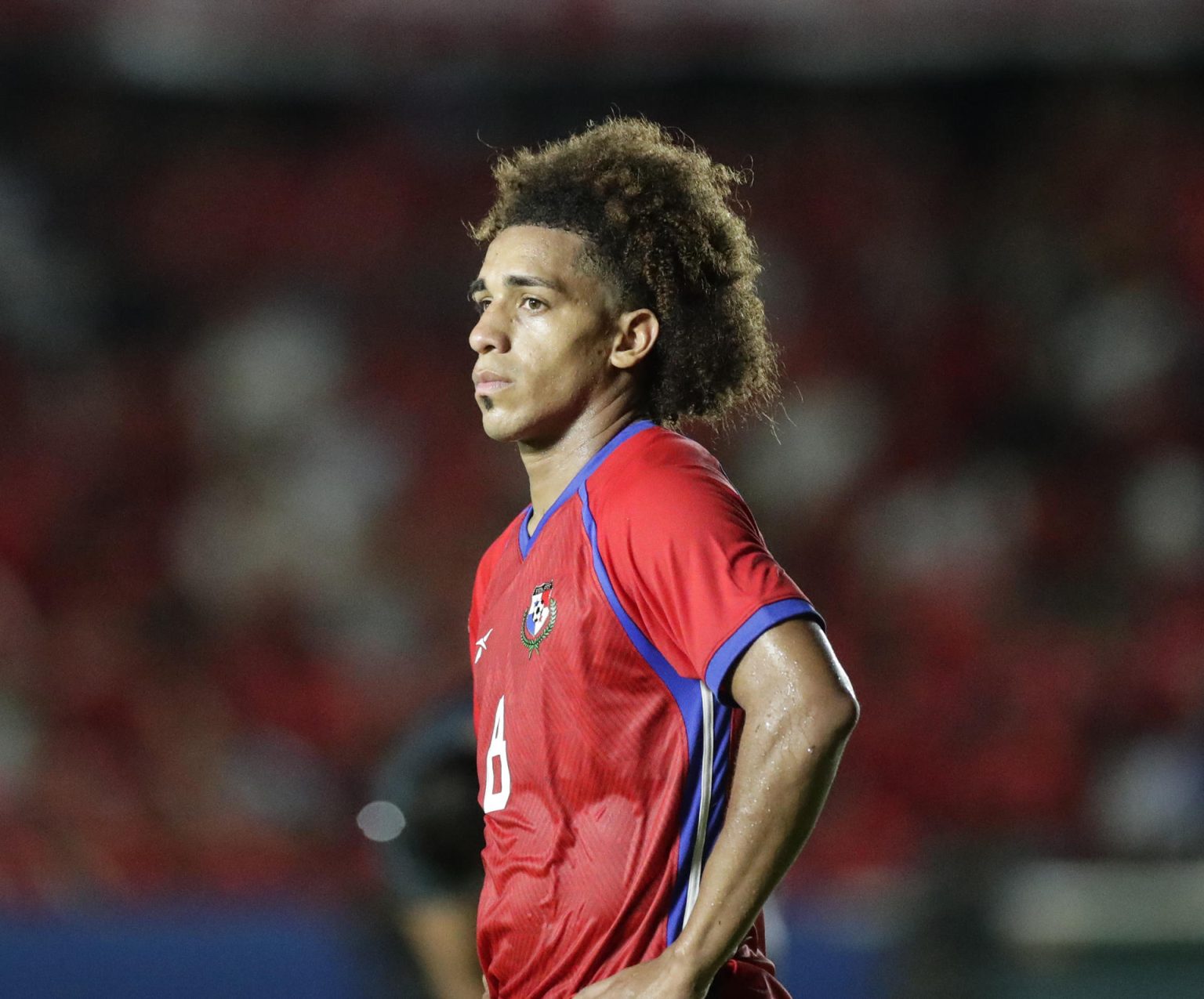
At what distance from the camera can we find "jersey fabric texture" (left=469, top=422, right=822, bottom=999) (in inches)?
98.9

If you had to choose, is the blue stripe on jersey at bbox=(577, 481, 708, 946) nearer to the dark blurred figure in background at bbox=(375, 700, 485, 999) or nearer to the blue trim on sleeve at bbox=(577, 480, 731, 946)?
the blue trim on sleeve at bbox=(577, 480, 731, 946)

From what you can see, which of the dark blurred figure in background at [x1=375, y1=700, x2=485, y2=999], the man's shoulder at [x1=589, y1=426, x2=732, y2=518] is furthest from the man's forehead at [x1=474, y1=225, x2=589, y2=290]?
the dark blurred figure in background at [x1=375, y1=700, x2=485, y2=999]

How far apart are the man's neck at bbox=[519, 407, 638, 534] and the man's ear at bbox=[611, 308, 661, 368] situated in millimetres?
94

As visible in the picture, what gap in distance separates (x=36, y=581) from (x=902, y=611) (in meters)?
5.31

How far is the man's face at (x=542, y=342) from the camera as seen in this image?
2.92m

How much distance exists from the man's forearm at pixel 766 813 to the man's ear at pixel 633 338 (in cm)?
83

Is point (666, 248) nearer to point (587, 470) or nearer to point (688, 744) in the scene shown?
point (587, 470)

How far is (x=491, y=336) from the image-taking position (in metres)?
2.94

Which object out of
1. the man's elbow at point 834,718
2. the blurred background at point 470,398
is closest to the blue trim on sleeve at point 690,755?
the man's elbow at point 834,718

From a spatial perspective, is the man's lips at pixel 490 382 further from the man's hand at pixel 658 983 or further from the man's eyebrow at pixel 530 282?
the man's hand at pixel 658 983

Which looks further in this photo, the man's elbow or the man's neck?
the man's neck

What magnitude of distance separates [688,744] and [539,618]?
35cm

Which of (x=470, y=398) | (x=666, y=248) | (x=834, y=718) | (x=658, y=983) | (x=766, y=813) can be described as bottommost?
(x=658, y=983)

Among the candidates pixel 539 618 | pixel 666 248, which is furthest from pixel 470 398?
pixel 539 618
